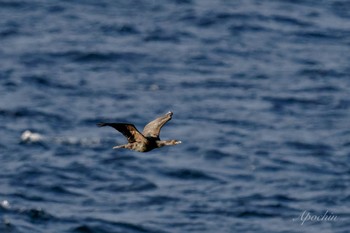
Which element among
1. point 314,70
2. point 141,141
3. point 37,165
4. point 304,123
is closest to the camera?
point 141,141

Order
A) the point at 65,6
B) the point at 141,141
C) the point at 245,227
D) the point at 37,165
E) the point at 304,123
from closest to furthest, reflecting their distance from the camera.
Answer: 1. the point at 141,141
2. the point at 245,227
3. the point at 37,165
4. the point at 304,123
5. the point at 65,6

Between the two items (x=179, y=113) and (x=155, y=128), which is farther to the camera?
(x=179, y=113)

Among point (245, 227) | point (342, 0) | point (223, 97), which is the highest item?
point (342, 0)

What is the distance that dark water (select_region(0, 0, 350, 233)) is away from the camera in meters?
73.5

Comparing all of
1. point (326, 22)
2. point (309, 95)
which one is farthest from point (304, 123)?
point (326, 22)

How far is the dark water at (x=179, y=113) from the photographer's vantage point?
73500mm

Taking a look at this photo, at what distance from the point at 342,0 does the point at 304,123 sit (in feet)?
A: 61.5

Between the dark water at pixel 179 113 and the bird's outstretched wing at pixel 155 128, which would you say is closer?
the bird's outstretched wing at pixel 155 128

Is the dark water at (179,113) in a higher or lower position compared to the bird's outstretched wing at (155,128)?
lower

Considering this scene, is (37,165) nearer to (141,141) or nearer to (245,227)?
(245,227)

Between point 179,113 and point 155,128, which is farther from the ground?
point 155,128

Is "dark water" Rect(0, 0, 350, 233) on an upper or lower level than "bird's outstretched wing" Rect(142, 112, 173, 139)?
lower

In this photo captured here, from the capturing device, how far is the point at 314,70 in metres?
91.3

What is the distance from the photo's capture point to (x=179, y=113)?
270 ft
